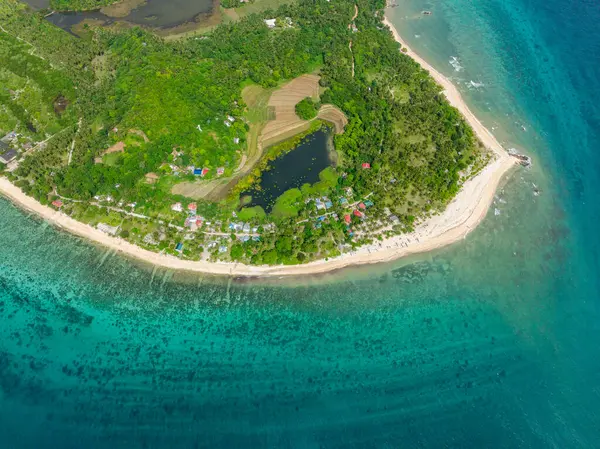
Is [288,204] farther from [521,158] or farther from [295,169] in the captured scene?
[521,158]

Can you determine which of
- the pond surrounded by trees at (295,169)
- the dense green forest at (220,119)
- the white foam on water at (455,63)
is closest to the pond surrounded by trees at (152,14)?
the dense green forest at (220,119)

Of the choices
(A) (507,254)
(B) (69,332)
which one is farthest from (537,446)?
(B) (69,332)

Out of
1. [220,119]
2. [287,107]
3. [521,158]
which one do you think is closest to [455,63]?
[521,158]

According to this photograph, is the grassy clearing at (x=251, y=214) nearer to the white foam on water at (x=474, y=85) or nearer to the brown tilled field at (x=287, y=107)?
the brown tilled field at (x=287, y=107)

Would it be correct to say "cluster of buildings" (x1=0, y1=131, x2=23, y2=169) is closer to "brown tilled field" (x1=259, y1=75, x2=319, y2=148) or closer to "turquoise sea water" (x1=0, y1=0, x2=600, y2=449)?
"turquoise sea water" (x1=0, y1=0, x2=600, y2=449)

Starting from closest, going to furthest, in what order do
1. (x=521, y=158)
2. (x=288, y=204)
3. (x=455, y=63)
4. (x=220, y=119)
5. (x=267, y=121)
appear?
(x=288, y=204) < (x=521, y=158) < (x=220, y=119) < (x=267, y=121) < (x=455, y=63)
